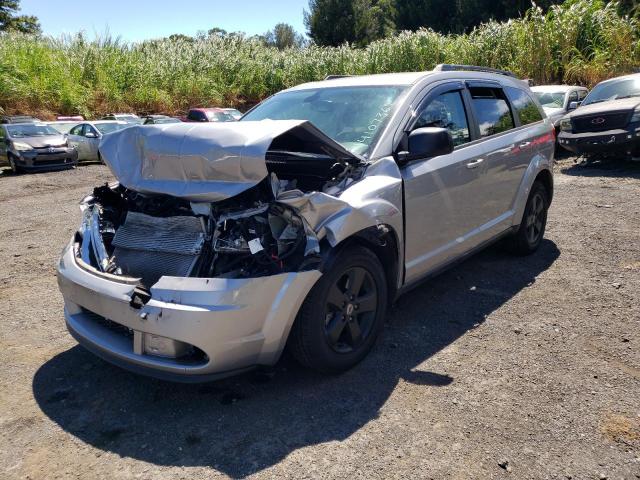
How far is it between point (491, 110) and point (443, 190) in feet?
4.39

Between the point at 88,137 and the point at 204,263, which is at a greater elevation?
the point at 88,137

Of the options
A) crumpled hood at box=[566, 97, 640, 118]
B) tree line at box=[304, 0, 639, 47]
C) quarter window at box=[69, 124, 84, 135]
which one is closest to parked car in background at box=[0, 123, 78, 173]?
quarter window at box=[69, 124, 84, 135]

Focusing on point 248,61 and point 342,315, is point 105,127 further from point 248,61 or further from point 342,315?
point 342,315

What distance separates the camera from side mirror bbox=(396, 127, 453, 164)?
3.59 meters

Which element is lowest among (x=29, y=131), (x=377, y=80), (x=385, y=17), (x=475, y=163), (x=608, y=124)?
(x=608, y=124)

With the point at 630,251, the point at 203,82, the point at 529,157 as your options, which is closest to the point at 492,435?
the point at 529,157

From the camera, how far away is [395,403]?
3133 millimetres

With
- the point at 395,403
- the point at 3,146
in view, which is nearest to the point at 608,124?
the point at 395,403

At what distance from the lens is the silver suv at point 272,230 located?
2.87 metres

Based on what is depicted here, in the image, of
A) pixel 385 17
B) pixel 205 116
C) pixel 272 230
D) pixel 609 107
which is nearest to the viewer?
pixel 272 230

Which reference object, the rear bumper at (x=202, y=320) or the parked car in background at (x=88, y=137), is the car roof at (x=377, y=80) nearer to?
the rear bumper at (x=202, y=320)

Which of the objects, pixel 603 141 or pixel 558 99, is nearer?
pixel 603 141

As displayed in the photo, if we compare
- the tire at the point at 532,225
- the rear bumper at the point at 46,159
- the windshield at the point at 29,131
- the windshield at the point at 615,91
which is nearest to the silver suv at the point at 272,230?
the tire at the point at 532,225

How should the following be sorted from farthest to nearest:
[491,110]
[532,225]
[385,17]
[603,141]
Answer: [385,17] → [603,141] → [532,225] → [491,110]
